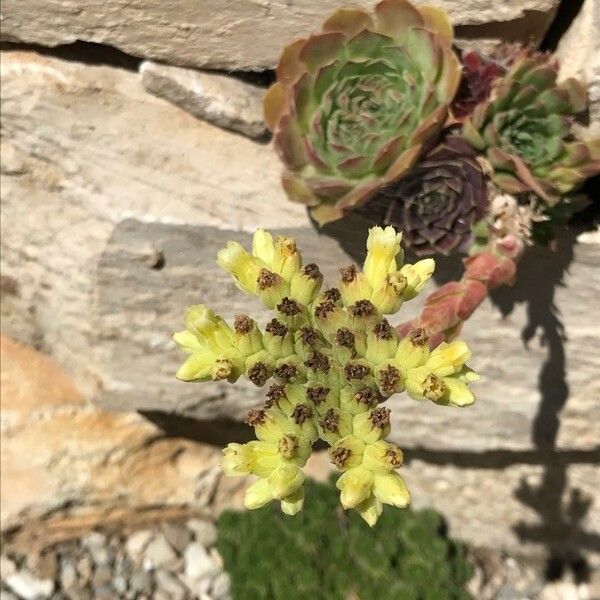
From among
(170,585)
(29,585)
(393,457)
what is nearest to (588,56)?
(393,457)

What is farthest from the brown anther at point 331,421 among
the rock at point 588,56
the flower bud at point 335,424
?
the rock at point 588,56

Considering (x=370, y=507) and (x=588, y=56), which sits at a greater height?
(x=588, y=56)

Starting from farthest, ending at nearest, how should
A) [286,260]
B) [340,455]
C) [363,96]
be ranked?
[363,96] → [286,260] → [340,455]

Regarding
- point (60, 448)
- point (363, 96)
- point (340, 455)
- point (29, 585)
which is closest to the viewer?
point (340, 455)

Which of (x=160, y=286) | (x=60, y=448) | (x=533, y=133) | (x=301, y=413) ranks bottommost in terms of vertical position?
(x=60, y=448)

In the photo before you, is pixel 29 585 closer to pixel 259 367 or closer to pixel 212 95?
pixel 212 95

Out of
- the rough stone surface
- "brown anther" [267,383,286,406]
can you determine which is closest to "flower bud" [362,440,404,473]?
"brown anther" [267,383,286,406]

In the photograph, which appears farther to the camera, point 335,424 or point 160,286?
point 160,286
